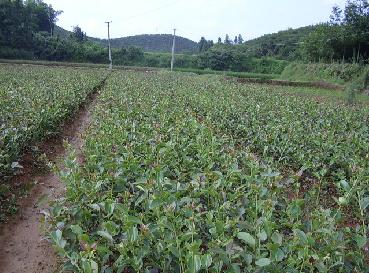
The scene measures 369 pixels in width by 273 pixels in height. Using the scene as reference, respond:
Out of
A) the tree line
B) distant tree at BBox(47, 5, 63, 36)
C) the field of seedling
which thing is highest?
distant tree at BBox(47, 5, 63, 36)

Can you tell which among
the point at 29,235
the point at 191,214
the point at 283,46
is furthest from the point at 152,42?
the point at 191,214

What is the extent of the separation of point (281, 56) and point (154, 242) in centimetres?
6632

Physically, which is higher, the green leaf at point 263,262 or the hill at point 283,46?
the hill at point 283,46

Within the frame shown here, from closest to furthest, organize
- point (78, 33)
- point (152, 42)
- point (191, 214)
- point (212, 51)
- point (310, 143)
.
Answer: point (191, 214), point (310, 143), point (212, 51), point (78, 33), point (152, 42)

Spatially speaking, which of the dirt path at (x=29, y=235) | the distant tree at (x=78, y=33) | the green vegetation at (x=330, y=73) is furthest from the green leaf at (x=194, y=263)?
the distant tree at (x=78, y=33)

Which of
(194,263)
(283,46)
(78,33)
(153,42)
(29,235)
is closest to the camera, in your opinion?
(194,263)

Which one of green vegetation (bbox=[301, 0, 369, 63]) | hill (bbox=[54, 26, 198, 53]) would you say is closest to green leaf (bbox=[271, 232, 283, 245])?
green vegetation (bbox=[301, 0, 369, 63])

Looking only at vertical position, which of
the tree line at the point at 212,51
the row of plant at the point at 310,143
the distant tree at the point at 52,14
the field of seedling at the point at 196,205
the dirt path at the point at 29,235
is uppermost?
the distant tree at the point at 52,14

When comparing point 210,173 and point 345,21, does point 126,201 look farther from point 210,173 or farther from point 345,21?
point 345,21

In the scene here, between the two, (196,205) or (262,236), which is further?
(196,205)

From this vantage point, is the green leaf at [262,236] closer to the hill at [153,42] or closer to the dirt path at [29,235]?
the dirt path at [29,235]

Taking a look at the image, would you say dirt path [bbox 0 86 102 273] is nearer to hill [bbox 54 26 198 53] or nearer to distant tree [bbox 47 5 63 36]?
distant tree [bbox 47 5 63 36]

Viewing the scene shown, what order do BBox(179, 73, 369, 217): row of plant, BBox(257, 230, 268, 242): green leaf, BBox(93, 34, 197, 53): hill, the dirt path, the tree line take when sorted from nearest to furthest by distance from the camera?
BBox(257, 230, 268, 242): green leaf, the dirt path, BBox(179, 73, 369, 217): row of plant, the tree line, BBox(93, 34, 197, 53): hill

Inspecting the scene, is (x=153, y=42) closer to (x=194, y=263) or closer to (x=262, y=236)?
(x=262, y=236)
